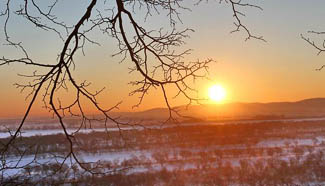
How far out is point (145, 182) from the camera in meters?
36.6

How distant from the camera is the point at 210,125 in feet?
Result: 220

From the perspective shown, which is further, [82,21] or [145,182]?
Result: [145,182]

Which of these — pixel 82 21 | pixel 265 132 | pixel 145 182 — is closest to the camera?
pixel 82 21

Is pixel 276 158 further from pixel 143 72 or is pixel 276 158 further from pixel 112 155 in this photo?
pixel 143 72

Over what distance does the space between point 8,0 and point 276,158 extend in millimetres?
47081

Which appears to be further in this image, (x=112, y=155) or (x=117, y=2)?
(x=112, y=155)

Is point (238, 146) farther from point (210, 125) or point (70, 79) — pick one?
point (70, 79)

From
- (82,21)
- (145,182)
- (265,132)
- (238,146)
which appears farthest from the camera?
(265,132)

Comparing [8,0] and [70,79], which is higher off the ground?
[8,0]

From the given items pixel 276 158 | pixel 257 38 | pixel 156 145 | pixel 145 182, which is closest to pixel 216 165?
pixel 276 158

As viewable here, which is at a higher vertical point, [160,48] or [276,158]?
[160,48]

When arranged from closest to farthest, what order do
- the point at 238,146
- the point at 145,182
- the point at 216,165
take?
the point at 145,182, the point at 216,165, the point at 238,146

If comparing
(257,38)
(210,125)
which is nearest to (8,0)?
(257,38)

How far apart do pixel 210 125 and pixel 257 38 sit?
66.1 m
